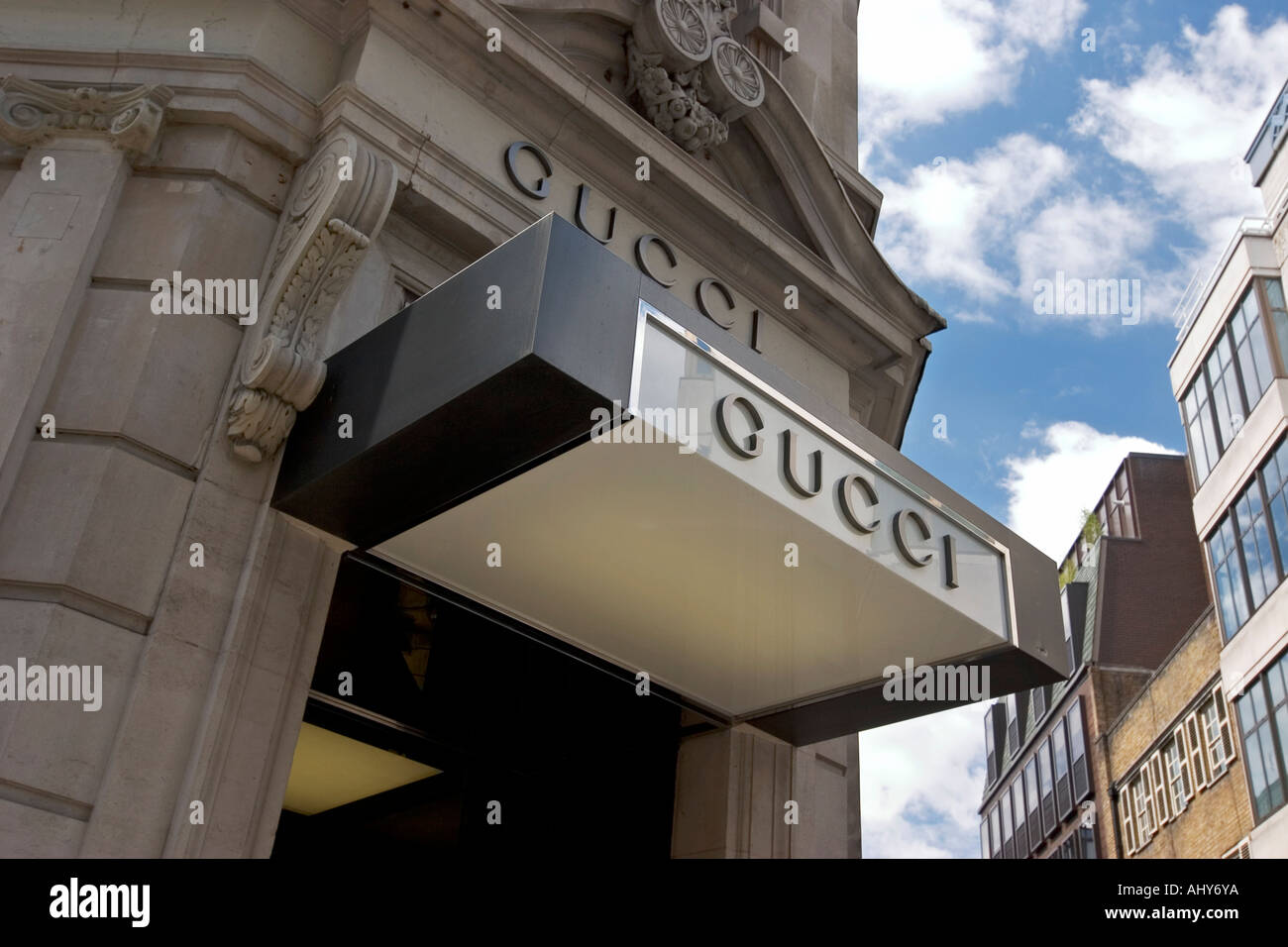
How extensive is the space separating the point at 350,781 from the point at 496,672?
126cm

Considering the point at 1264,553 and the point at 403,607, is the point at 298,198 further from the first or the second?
the point at 1264,553

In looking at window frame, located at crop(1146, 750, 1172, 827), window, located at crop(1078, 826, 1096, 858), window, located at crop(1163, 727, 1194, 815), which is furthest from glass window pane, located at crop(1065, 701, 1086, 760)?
window, located at crop(1163, 727, 1194, 815)

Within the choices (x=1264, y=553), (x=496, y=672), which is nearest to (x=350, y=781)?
(x=496, y=672)

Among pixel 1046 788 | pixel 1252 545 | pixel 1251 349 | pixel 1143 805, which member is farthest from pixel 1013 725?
pixel 1251 349

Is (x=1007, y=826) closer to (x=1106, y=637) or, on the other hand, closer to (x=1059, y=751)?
(x=1059, y=751)

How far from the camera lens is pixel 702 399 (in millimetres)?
5203

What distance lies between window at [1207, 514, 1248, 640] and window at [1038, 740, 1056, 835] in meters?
25.3

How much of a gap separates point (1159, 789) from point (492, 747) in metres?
41.3

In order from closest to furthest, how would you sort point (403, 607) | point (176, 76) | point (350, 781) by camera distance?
1. point (176, 76)
2. point (403, 607)
3. point (350, 781)

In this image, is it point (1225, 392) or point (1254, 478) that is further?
point (1225, 392)

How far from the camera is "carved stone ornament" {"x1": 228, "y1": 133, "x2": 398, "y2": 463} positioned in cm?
568

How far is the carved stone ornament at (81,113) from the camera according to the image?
6133 millimetres

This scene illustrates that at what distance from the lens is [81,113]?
6223 mm

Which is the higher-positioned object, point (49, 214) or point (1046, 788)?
point (1046, 788)
